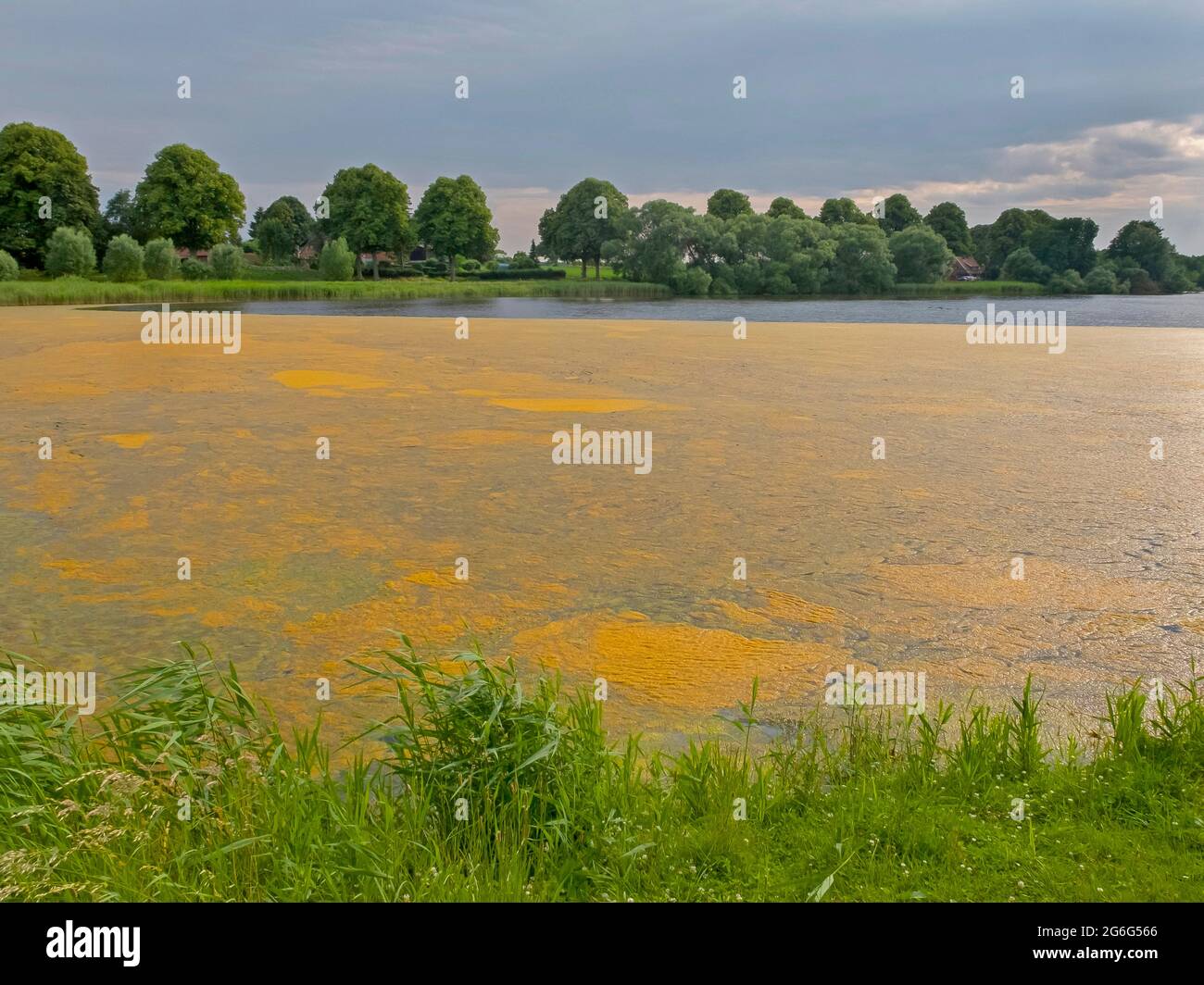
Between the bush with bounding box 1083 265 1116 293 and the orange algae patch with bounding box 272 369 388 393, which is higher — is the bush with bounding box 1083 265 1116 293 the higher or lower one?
the higher one

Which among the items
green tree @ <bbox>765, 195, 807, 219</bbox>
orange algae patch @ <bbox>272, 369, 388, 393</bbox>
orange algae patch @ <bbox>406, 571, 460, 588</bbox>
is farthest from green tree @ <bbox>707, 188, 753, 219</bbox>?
orange algae patch @ <bbox>406, 571, 460, 588</bbox>

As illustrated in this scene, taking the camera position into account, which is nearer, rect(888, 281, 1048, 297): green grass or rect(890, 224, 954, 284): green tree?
rect(888, 281, 1048, 297): green grass

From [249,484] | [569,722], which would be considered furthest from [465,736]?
[249,484]

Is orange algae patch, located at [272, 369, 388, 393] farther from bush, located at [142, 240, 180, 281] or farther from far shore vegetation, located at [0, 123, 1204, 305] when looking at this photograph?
bush, located at [142, 240, 180, 281]

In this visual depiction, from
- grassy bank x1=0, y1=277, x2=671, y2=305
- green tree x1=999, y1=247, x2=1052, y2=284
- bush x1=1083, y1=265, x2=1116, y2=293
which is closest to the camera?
grassy bank x1=0, y1=277, x2=671, y2=305

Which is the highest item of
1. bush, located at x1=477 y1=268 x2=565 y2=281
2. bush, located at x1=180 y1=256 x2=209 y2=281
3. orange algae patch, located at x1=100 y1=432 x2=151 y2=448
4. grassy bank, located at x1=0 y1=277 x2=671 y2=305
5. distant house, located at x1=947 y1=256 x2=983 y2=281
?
distant house, located at x1=947 y1=256 x2=983 y2=281

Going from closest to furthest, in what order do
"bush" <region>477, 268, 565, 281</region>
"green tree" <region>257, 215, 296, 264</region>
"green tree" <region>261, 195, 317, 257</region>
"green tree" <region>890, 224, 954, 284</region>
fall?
1. "green tree" <region>890, 224, 954, 284</region>
2. "bush" <region>477, 268, 565, 281</region>
3. "green tree" <region>257, 215, 296, 264</region>
4. "green tree" <region>261, 195, 317, 257</region>

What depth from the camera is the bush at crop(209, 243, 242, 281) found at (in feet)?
120

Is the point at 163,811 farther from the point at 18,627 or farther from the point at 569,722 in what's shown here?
the point at 18,627

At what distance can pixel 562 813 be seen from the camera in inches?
87.6

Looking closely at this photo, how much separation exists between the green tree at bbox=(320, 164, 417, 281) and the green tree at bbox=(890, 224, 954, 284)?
2178 cm

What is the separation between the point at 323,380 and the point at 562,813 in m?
9.55
